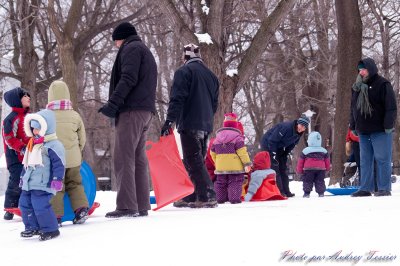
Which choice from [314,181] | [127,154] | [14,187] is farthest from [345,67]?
[127,154]

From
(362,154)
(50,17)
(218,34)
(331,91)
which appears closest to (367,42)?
(331,91)

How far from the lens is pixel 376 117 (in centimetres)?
948

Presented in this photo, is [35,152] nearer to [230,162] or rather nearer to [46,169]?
[46,169]

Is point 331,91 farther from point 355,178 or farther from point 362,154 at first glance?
point 362,154

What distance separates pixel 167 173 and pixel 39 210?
235 centimetres

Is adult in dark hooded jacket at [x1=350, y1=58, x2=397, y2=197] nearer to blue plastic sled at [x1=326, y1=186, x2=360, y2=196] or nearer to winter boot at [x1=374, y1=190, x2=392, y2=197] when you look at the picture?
winter boot at [x1=374, y1=190, x2=392, y2=197]

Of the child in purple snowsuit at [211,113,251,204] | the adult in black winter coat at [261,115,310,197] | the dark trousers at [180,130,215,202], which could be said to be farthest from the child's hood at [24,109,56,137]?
the adult in black winter coat at [261,115,310,197]

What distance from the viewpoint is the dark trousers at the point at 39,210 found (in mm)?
6195

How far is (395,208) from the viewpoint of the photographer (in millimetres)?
7035

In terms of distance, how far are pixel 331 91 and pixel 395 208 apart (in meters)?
24.1

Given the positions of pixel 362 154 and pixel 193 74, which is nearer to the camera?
pixel 193 74

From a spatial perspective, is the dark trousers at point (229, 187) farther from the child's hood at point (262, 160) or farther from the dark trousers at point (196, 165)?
the dark trousers at point (196, 165)

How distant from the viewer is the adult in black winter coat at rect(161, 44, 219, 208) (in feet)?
26.8

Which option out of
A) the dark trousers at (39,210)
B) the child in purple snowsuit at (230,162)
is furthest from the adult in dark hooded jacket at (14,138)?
the child in purple snowsuit at (230,162)
